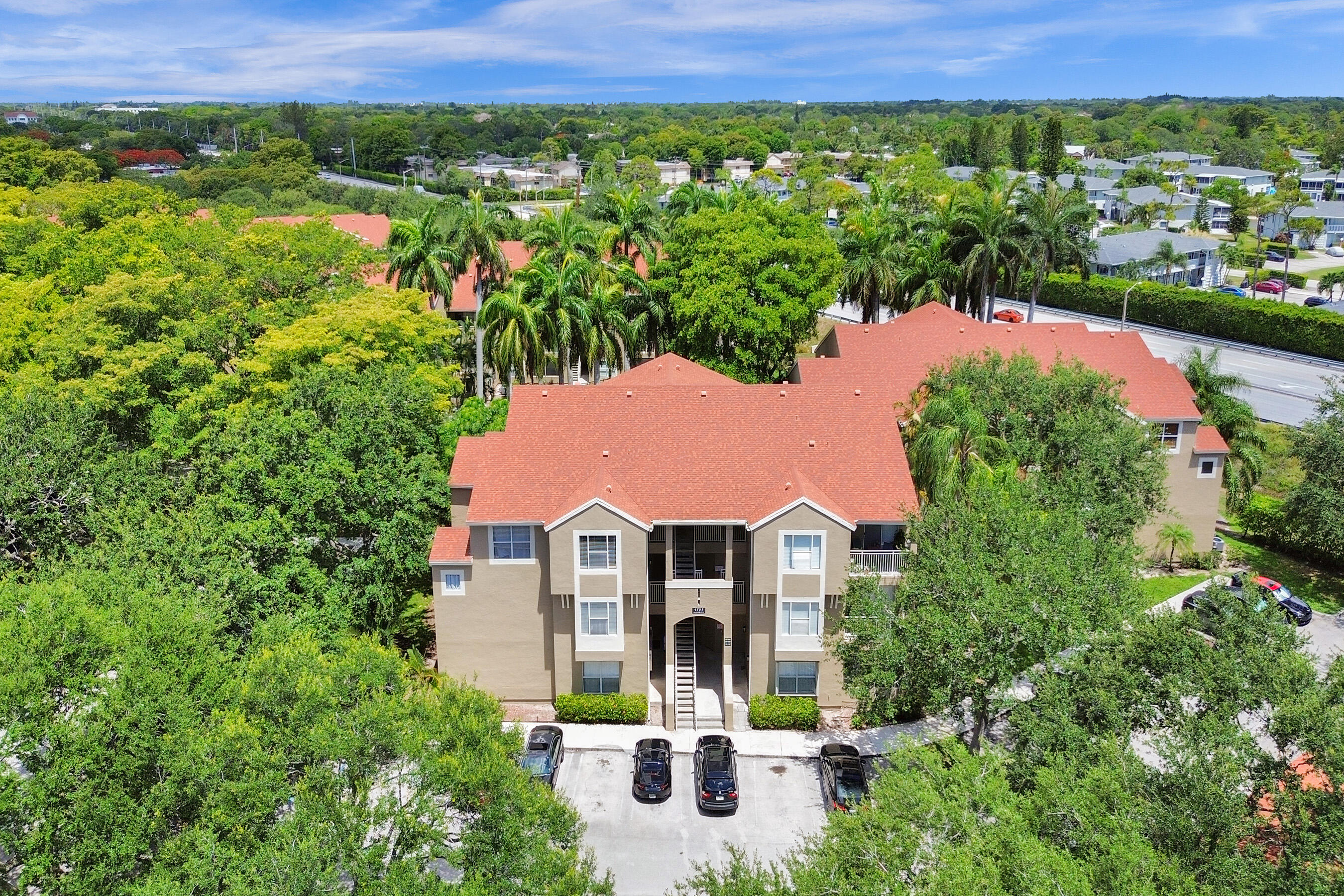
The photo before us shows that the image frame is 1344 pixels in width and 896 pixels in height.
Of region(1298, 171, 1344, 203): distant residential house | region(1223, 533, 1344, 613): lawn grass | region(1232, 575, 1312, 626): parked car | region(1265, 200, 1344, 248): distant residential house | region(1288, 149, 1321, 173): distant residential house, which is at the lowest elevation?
region(1223, 533, 1344, 613): lawn grass

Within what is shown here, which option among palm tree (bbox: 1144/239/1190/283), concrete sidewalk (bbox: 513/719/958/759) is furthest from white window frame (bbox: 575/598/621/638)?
palm tree (bbox: 1144/239/1190/283)

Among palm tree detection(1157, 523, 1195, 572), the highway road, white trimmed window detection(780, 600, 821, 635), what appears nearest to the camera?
white trimmed window detection(780, 600, 821, 635)

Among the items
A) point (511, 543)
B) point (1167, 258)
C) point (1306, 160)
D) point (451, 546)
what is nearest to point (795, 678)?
point (511, 543)

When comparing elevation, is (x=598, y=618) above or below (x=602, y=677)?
above

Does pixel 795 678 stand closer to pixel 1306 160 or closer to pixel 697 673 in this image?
pixel 697 673

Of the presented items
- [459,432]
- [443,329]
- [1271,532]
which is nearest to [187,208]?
[443,329]

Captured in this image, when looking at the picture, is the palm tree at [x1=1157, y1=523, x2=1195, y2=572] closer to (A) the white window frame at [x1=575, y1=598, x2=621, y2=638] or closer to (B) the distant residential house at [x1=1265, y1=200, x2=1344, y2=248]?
(A) the white window frame at [x1=575, y1=598, x2=621, y2=638]
